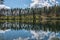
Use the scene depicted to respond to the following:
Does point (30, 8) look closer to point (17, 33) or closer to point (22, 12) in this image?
point (22, 12)

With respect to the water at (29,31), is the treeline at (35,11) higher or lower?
higher

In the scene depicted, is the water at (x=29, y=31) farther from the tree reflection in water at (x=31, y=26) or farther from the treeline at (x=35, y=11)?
the treeline at (x=35, y=11)

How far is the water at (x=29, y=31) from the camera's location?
5.24 feet

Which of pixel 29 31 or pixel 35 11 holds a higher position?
pixel 35 11

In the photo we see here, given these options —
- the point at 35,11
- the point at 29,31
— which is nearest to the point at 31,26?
the point at 29,31

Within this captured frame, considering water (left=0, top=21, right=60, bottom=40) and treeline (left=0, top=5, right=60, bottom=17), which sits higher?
treeline (left=0, top=5, right=60, bottom=17)

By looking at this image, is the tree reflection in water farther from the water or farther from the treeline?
the treeline

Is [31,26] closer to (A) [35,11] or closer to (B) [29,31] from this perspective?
(B) [29,31]

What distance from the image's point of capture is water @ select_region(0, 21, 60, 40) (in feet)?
5.24

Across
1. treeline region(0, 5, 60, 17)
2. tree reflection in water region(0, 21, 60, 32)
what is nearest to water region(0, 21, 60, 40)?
tree reflection in water region(0, 21, 60, 32)

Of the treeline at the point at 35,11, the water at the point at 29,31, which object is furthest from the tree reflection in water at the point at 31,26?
the treeline at the point at 35,11

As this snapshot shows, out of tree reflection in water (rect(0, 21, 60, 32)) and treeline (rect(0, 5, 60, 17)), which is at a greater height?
treeline (rect(0, 5, 60, 17))

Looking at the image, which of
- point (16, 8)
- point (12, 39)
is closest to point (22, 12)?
point (16, 8)

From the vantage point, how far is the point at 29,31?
1.62 meters
